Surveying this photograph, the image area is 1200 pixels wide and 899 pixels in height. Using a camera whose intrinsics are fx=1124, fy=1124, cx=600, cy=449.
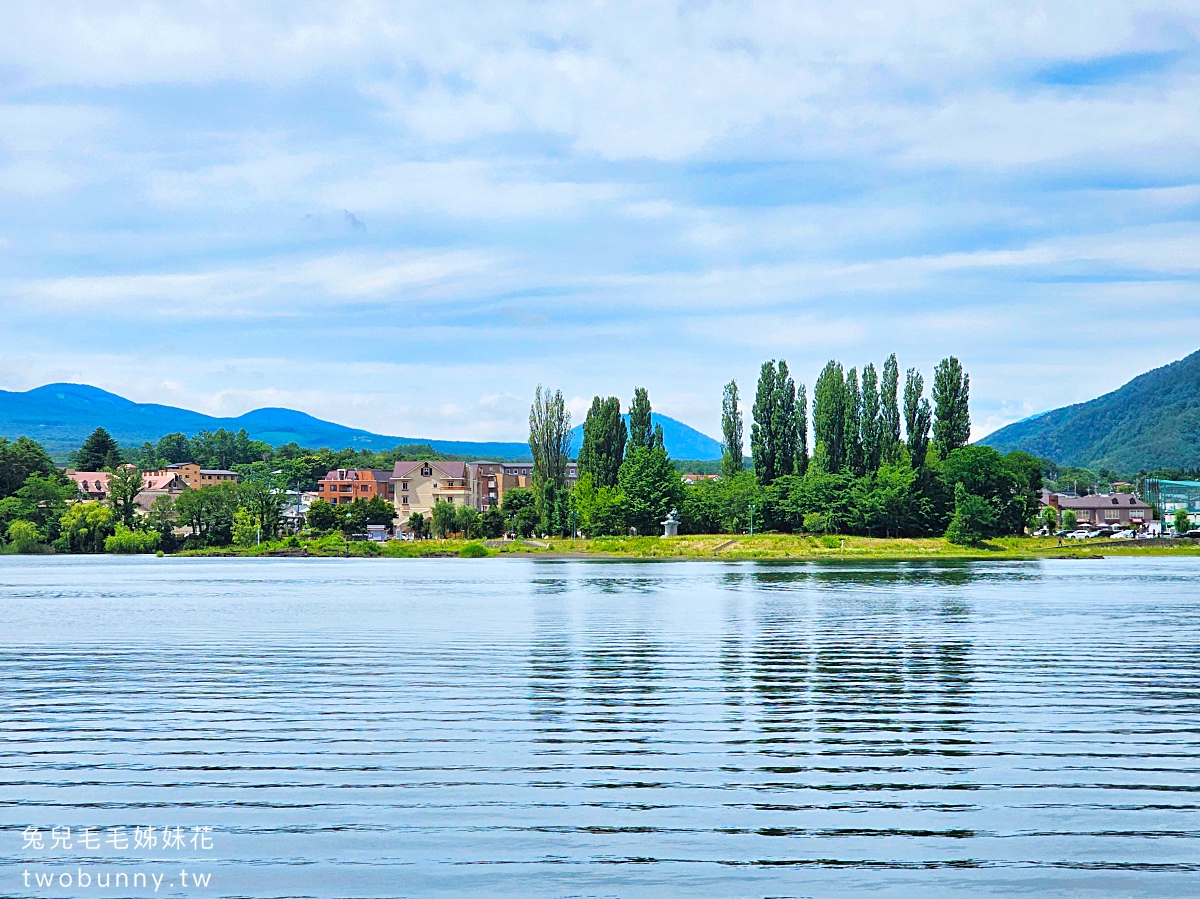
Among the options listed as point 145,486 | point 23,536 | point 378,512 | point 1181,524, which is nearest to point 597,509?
point 378,512

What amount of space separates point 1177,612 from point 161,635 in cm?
2795

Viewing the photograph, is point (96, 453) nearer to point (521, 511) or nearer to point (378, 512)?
point (378, 512)

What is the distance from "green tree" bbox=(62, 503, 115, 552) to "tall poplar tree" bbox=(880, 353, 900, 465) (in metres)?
79.8

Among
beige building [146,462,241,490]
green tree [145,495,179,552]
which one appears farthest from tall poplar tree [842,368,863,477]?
beige building [146,462,241,490]

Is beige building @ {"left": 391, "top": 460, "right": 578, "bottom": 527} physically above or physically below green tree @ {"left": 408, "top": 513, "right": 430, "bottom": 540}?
above

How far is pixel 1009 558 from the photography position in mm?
82062

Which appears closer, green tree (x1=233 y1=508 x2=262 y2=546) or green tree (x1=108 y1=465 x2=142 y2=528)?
green tree (x1=233 y1=508 x2=262 y2=546)

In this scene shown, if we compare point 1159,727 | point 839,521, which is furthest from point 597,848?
point 839,521

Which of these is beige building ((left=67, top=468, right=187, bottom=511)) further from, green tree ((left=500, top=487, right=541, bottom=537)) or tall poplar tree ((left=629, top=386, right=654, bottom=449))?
tall poplar tree ((left=629, top=386, right=654, bottom=449))

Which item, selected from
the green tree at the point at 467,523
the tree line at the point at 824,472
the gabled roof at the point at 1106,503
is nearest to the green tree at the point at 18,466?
the green tree at the point at 467,523

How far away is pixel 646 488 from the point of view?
88.1 metres

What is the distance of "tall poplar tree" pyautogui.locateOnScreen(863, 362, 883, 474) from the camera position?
268ft

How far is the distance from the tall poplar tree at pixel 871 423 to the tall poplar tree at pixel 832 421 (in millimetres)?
1677

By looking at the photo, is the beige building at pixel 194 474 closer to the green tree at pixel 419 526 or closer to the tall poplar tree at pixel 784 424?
the green tree at pixel 419 526
